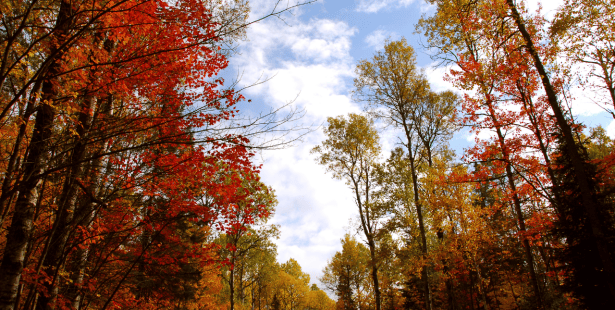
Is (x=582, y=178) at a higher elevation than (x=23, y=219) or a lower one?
higher

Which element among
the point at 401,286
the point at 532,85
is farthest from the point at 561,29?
the point at 401,286

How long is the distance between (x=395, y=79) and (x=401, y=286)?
17122mm

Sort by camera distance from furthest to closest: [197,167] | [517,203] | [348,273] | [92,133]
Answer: [348,273], [517,203], [197,167], [92,133]

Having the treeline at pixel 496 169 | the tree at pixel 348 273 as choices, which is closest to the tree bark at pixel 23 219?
the treeline at pixel 496 169

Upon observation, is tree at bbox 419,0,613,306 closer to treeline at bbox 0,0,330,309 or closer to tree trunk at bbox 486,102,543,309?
tree trunk at bbox 486,102,543,309

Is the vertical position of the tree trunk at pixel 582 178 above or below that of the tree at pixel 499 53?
below

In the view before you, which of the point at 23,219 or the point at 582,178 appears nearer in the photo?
the point at 23,219

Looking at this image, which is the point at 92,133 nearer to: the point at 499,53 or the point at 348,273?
the point at 499,53

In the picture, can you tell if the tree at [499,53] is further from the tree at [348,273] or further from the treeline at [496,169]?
the tree at [348,273]

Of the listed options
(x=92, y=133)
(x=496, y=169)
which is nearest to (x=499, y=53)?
(x=496, y=169)

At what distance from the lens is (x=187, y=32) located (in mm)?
4168

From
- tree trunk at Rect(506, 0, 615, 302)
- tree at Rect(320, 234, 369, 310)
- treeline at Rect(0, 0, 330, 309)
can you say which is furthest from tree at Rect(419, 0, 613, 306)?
tree at Rect(320, 234, 369, 310)

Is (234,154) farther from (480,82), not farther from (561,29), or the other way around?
(561,29)

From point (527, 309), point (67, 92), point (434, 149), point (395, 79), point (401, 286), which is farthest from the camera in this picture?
point (401, 286)
